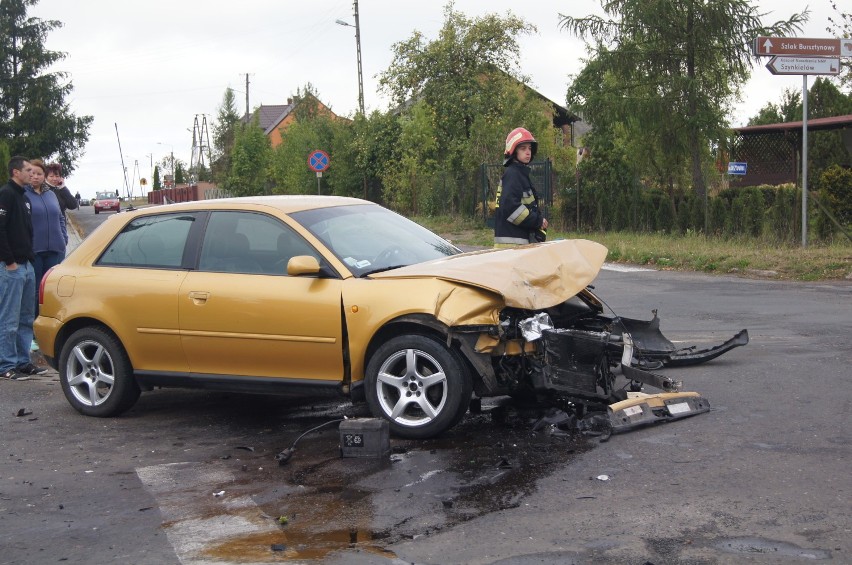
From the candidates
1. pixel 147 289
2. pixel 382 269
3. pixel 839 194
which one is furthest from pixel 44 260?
pixel 839 194

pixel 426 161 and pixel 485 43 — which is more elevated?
pixel 485 43

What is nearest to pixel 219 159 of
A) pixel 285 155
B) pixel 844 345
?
pixel 285 155

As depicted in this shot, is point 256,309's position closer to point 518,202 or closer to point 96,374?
point 96,374

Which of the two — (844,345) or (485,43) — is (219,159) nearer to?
(485,43)

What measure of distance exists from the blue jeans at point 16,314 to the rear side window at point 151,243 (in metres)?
2.15

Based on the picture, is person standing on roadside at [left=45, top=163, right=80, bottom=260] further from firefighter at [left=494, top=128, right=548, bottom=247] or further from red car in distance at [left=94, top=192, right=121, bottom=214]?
red car in distance at [left=94, top=192, right=121, bottom=214]

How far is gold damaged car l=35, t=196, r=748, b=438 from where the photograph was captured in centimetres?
645

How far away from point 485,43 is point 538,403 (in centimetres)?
3683

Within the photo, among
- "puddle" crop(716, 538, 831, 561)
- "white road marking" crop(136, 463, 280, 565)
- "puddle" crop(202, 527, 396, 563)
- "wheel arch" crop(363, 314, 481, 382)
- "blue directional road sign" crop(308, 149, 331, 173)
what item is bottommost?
"white road marking" crop(136, 463, 280, 565)

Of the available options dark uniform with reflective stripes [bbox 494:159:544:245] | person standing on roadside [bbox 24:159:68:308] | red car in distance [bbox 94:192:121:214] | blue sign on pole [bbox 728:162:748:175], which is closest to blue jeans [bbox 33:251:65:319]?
person standing on roadside [bbox 24:159:68:308]

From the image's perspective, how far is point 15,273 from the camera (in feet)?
31.9

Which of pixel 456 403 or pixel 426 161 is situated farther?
pixel 426 161

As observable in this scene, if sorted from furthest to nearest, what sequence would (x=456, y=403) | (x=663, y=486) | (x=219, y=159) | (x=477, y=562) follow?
1. (x=219, y=159)
2. (x=456, y=403)
3. (x=663, y=486)
4. (x=477, y=562)

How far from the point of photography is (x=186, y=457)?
6.61 meters
